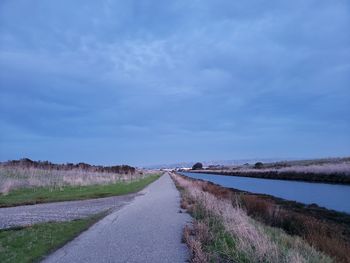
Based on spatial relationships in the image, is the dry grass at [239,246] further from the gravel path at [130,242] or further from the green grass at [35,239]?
the green grass at [35,239]

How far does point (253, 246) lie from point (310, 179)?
55531 millimetres

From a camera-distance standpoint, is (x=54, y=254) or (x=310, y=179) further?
(x=310, y=179)

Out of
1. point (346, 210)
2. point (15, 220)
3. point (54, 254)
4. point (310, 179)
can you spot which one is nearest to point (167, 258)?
point (54, 254)

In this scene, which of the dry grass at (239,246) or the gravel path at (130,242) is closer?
the dry grass at (239,246)

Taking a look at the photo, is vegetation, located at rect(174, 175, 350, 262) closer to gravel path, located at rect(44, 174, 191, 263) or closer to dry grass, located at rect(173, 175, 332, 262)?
dry grass, located at rect(173, 175, 332, 262)

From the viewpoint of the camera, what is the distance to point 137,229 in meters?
14.8

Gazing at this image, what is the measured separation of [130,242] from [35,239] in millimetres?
2779

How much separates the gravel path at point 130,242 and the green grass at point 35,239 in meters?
0.37

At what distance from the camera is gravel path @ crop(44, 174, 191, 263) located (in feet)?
33.4

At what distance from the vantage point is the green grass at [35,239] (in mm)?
10461

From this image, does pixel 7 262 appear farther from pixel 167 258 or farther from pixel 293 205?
pixel 293 205

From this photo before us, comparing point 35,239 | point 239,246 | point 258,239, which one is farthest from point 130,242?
point 258,239

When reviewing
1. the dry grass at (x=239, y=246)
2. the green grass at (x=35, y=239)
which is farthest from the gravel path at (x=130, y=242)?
the dry grass at (x=239, y=246)

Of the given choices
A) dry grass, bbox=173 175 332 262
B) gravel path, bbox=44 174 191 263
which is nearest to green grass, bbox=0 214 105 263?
gravel path, bbox=44 174 191 263
